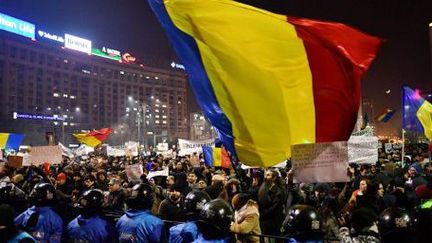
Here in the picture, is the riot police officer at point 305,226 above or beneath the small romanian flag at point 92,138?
beneath

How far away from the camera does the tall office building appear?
320 feet

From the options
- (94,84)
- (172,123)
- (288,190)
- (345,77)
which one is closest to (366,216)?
(345,77)

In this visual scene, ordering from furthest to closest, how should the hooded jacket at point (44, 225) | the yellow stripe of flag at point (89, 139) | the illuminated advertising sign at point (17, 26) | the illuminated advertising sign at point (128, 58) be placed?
1. the illuminated advertising sign at point (128, 58)
2. the illuminated advertising sign at point (17, 26)
3. the yellow stripe of flag at point (89, 139)
4. the hooded jacket at point (44, 225)

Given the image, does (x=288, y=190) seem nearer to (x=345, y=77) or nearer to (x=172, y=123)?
(x=345, y=77)

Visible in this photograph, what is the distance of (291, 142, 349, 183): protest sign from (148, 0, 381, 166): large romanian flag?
30 centimetres

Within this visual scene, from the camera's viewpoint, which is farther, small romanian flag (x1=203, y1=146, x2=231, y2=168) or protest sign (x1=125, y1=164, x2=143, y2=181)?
small romanian flag (x1=203, y1=146, x2=231, y2=168)

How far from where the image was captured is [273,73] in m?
5.45

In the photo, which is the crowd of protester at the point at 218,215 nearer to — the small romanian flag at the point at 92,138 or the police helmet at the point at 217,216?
the police helmet at the point at 217,216

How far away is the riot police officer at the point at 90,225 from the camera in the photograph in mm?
5547

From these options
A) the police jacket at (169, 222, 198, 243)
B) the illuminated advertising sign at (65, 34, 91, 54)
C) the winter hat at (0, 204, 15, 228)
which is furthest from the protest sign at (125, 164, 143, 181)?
the illuminated advertising sign at (65, 34, 91, 54)

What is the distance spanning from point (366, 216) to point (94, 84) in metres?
130

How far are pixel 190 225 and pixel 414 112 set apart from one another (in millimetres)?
11900

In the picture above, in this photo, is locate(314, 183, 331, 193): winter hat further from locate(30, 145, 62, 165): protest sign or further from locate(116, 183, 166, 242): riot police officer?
locate(30, 145, 62, 165): protest sign

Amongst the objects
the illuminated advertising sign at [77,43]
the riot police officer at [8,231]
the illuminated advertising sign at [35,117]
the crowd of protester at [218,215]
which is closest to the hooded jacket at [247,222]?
the crowd of protester at [218,215]
